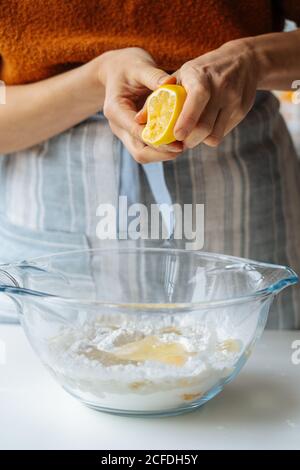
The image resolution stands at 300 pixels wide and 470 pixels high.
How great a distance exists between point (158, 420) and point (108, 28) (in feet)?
1.96

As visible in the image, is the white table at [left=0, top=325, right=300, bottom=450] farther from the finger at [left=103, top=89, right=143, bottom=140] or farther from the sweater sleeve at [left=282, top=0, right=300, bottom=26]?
the sweater sleeve at [left=282, top=0, right=300, bottom=26]

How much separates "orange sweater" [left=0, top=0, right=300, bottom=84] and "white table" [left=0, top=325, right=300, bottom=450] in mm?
462

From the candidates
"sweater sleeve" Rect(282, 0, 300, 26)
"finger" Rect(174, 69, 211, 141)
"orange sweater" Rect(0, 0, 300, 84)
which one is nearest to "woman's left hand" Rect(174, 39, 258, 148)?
"finger" Rect(174, 69, 211, 141)

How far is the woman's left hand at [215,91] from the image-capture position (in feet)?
2.74

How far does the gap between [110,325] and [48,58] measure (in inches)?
18.1

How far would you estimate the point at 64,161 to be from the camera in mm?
1153

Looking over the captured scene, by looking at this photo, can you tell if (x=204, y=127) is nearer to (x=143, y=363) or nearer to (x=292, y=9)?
(x=143, y=363)

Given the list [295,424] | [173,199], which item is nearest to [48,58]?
[173,199]

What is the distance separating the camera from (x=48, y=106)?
1.12 m

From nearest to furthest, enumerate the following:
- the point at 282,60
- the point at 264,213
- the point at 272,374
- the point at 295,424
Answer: the point at 295,424
the point at 272,374
the point at 282,60
the point at 264,213

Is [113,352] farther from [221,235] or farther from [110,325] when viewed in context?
[221,235]

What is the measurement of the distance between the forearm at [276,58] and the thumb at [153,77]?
0.16 m

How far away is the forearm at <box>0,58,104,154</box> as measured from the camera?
109cm

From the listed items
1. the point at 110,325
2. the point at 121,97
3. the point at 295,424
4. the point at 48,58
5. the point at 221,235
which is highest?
the point at 48,58
